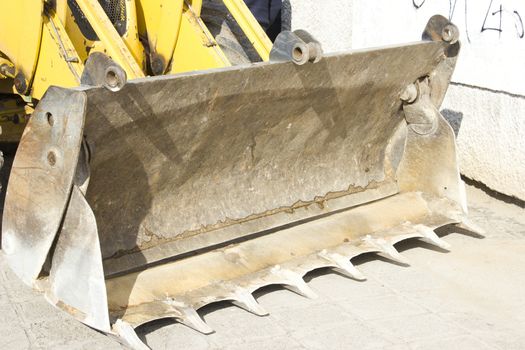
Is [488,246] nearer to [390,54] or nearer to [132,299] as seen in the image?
[390,54]

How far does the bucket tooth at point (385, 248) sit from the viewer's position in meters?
4.43

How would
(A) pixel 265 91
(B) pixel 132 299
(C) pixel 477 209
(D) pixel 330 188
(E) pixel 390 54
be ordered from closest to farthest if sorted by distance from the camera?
(B) pixel 132 299, (A) pixel 265 91, (E) pixel 390 54, (D) pixel 330 188, (C) pixel 477 209

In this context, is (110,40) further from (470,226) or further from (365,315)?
(470,226)

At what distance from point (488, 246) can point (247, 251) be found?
1453 mm

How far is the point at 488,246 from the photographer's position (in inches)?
192

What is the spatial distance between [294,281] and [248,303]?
0.98 feet

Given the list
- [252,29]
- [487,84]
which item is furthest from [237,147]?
[487,84]

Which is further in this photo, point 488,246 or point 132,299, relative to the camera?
point 488,246

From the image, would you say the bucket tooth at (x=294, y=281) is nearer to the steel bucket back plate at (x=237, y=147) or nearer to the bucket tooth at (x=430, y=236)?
the steel bucket back plate at (x=237, y=147)

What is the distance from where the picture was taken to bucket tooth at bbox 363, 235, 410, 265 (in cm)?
443

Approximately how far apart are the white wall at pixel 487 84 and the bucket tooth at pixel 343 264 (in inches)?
64.0

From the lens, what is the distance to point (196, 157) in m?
4.10

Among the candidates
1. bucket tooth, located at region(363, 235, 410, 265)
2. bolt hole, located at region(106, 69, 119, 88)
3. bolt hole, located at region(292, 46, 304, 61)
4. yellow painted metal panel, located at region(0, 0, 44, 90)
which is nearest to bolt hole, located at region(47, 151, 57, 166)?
bolt hole, located at region(106, 69, 119, 88)

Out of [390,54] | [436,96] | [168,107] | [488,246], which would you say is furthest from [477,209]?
[168,107]
